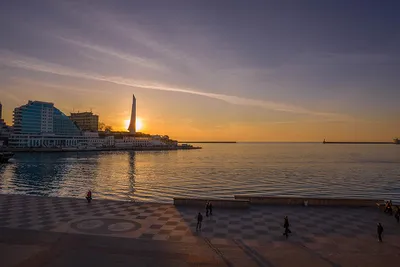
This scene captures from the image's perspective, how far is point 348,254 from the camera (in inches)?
647

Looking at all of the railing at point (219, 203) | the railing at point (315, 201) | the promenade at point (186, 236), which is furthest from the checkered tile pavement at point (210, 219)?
the railing at point (315, 201)

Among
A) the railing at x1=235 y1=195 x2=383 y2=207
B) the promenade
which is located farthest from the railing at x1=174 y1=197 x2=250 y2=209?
the railing at x1=235 y1=195 x2=383 y2=207

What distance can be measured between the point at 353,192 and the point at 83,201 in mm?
45484

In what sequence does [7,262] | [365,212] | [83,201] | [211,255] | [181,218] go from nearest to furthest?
[7,262], [211,255], [181,218], [365,212], [83,201]

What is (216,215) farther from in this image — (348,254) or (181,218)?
(348,254)

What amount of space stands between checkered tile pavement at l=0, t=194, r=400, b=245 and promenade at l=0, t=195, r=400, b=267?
69 mm

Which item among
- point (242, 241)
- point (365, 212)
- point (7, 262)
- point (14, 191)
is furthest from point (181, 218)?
point (14, 191)

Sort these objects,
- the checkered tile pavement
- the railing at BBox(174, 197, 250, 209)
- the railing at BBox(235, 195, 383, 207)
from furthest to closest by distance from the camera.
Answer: the railing at BBox(235, 195, 383, 207) → the railing at BBox(174, 197, 250, 209) → the checkered tile pavement

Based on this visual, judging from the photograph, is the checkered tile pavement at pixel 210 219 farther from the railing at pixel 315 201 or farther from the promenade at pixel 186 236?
the railing at pixel 315 201

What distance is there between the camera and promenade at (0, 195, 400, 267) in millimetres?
15484

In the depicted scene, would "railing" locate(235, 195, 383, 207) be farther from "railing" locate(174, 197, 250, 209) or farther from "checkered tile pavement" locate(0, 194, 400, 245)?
"railing" locate(174, 197, 250, 209)

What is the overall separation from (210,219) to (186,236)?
457 cm

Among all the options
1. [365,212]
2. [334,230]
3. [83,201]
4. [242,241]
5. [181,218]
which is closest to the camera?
[242,241]

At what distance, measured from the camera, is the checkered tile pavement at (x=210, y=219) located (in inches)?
779
